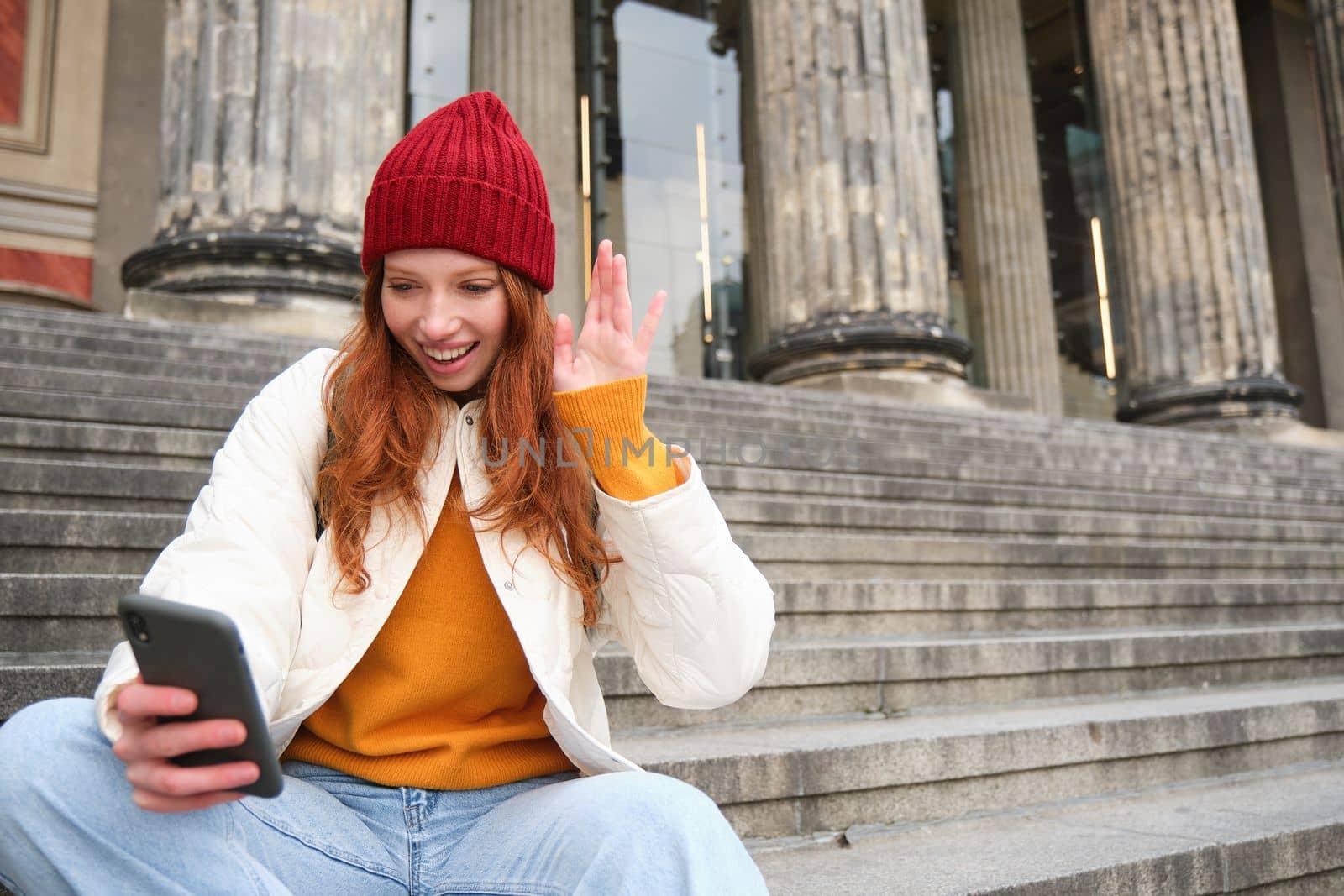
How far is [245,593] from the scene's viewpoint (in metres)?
1.37

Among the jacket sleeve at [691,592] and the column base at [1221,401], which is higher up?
the column base at [1221,401]

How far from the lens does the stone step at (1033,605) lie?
381cm

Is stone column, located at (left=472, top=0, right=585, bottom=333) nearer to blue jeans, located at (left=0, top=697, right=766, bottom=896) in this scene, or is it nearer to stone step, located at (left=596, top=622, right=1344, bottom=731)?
stone step, located at (left=596, top=622, right=1344, bottom=731)

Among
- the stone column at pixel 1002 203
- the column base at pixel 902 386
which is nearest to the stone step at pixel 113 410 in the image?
the column base at pixel 902 386

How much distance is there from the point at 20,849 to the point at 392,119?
6932mm

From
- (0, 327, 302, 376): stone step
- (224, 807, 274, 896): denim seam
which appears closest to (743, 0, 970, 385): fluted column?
(0, 327, 302, 376): stone step

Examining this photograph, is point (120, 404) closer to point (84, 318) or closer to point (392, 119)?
point (84, 318)

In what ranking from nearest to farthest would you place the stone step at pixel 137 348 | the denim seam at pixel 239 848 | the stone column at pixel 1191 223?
the denim seam at pixel 239 848, the stone step at pixel 137 348, the stone column at pixel 1191 223

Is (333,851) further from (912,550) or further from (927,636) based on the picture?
(912,550)

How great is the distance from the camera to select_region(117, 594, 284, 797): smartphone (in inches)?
42.3

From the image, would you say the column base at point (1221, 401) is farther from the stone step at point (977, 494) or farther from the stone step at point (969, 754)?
the stone step at point (969, 754)

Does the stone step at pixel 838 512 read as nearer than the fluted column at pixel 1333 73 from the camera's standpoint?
Yes

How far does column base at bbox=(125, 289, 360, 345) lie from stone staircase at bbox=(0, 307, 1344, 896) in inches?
33.1

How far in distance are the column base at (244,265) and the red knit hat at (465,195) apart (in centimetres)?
539
